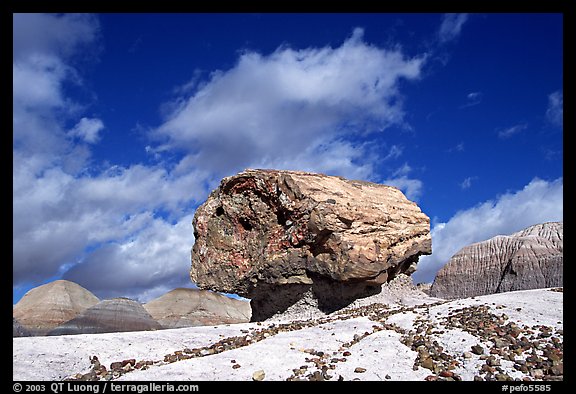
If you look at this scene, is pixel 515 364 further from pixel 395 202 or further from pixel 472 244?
pixel 472 244

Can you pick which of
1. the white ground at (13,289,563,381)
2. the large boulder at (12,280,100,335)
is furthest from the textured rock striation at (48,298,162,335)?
the white ground at (13,289,563,381)

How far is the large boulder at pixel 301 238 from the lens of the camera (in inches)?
512

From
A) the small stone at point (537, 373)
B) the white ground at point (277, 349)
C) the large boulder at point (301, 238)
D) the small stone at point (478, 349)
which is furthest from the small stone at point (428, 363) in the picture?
the large boulder at point (301, 238)

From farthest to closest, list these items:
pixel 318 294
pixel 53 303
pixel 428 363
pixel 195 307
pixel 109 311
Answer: pixel 195 307
pixel 53 303
pixel 109 311
pixel 318 294
pixel 428 363

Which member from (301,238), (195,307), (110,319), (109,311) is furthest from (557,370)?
(195,307)

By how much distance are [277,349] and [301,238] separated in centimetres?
557

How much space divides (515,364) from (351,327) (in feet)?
11.8

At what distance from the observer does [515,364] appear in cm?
712

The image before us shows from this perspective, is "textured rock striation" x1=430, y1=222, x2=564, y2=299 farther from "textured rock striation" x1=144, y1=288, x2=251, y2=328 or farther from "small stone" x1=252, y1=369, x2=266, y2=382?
"small stone" x1=252, y1=369, x2=266, y2=382

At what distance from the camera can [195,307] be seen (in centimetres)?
6619

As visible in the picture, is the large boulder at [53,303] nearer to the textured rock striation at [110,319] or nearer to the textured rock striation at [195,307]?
the textured rock striation at [195,307]

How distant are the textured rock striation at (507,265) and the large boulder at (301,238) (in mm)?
34365

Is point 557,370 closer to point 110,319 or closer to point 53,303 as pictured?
point 110,319
